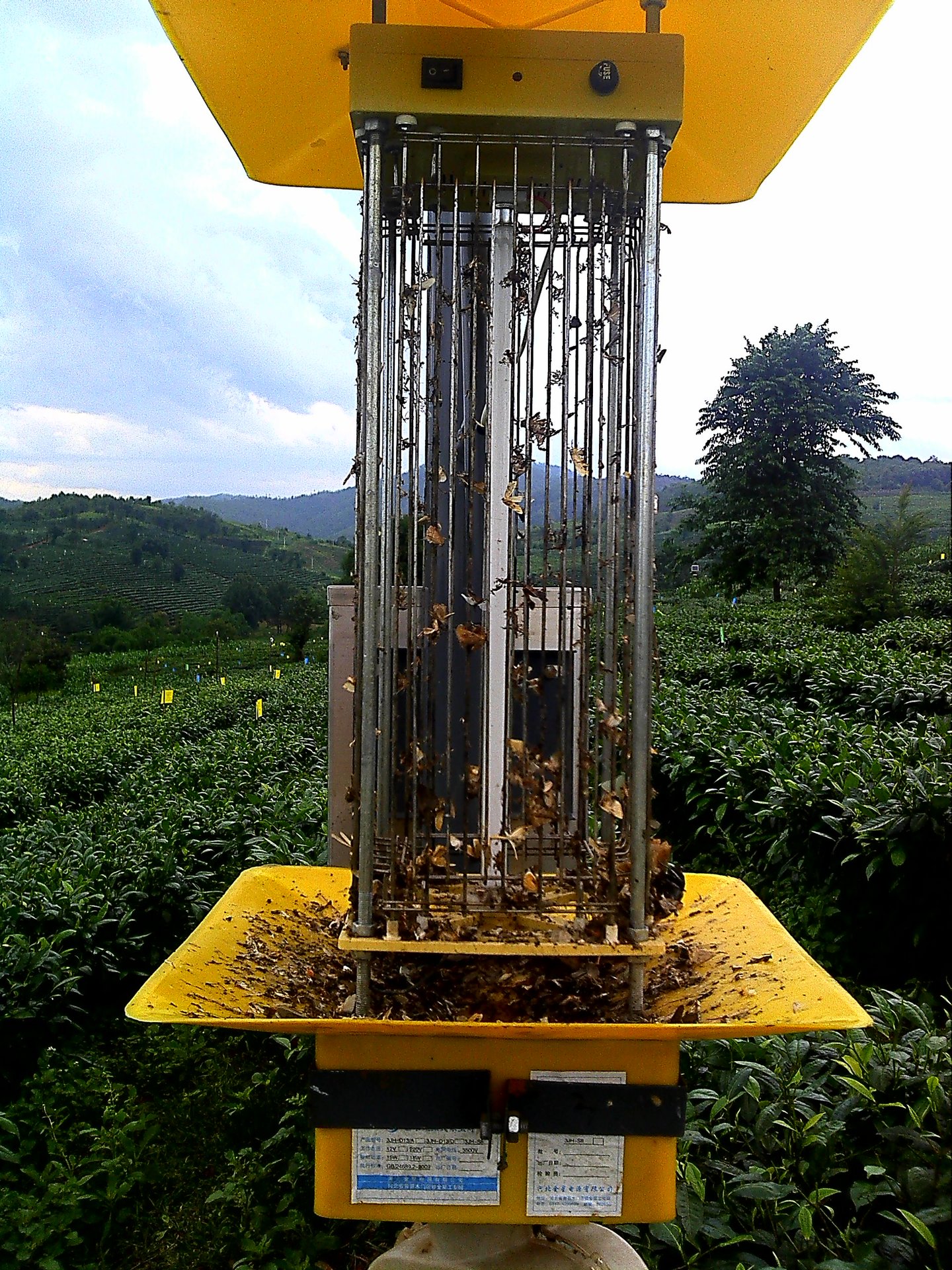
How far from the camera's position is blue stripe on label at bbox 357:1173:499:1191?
1517 millimetres

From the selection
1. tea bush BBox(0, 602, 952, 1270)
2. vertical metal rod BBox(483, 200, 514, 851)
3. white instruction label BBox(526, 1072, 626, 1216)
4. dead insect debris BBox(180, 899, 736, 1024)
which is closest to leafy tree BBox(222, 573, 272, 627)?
tea bush BBox(0, 602, 952, 1270)

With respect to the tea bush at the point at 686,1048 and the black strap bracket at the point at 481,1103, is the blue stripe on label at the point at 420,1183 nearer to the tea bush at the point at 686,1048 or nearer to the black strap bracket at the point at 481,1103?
the black strap bracket at the point at 481,1103

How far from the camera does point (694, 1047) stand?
2936 millimetres

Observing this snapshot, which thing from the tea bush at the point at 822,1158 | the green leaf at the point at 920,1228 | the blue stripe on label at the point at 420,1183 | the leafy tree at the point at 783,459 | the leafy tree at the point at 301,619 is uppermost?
the leafy tree at the point at 783,459

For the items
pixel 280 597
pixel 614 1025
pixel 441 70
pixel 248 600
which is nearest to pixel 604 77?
pixel 441 70

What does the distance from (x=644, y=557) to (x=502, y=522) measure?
1.39 ft

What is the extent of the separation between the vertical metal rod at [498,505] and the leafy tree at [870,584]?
1091 centimetres

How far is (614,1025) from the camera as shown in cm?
134

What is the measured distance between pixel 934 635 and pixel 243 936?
341 inches

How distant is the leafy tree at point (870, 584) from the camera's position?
38.8 ft

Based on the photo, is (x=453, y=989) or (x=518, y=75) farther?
(x=453, y=989)

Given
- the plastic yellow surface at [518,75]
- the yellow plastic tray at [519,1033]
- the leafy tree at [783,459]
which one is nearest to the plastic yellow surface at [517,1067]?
the yellow plastic tray at [519,1033]

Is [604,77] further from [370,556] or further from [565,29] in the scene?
[370,556]

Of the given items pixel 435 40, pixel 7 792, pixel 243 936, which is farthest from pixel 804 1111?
pixel 7 792
